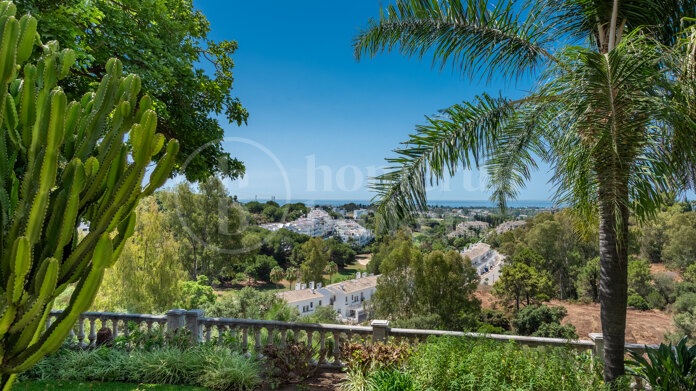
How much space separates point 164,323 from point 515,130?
663cm

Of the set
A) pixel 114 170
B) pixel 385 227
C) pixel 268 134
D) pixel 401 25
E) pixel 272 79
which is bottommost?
pixel 385 227

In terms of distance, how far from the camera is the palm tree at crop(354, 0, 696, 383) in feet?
10.1

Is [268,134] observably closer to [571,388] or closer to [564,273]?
[571,388]

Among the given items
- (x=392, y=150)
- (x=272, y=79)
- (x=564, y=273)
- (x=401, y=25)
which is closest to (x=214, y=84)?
(x=401, y=25)

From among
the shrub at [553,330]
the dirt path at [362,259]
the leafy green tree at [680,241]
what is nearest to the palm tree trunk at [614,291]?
the shrub at [553,330]

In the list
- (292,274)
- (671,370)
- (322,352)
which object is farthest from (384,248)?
(671,370)

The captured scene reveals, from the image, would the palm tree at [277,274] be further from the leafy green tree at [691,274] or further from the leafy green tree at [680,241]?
the leafy green tree at [680,241]

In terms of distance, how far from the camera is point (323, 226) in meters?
35.6

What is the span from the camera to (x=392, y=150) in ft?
13.8

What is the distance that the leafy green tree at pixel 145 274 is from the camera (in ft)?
40.9

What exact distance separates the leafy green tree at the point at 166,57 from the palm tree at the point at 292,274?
1035 inches

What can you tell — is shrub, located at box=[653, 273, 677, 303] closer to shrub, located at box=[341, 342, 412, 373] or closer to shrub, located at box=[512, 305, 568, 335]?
shrub, located at box=[512, 305, 568, 335]

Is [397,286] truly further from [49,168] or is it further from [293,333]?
[49,168]

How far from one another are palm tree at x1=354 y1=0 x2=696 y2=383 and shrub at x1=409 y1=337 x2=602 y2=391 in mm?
525
